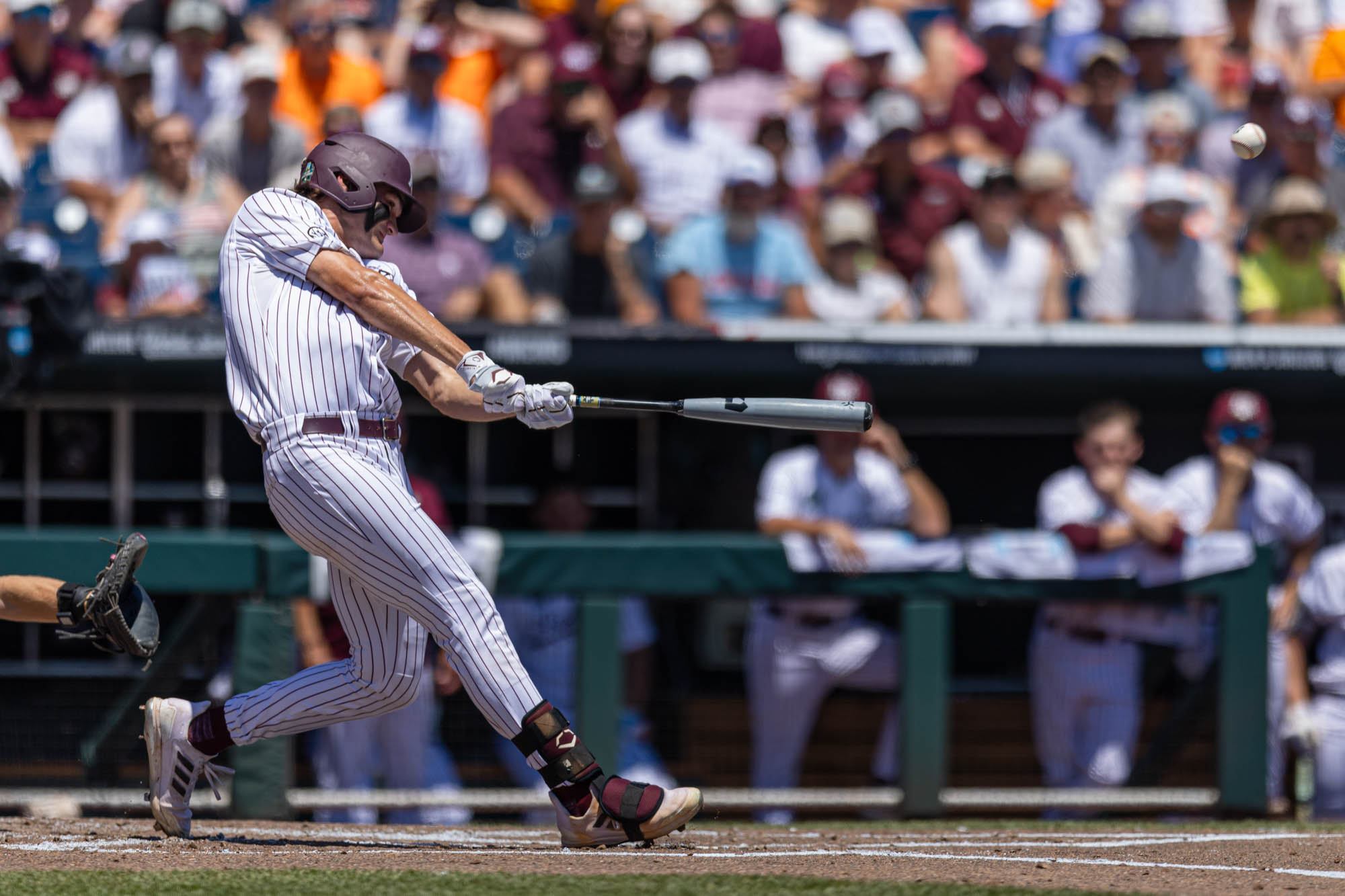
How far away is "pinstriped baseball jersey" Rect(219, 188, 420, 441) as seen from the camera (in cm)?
394

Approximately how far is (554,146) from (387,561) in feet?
14.0

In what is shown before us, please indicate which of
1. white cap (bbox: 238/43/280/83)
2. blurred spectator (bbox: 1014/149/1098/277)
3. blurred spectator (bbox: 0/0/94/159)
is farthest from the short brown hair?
blurred spectator (bbox: 0/0/94/159)

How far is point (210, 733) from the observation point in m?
4.31

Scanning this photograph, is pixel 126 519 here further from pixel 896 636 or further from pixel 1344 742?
pixel 1344 742

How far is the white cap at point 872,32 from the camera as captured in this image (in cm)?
862

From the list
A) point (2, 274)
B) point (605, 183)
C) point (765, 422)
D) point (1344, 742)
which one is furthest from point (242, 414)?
point (1344, 742)

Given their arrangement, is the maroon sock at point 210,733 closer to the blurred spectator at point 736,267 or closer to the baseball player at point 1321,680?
the blurred spectator at point 736,267

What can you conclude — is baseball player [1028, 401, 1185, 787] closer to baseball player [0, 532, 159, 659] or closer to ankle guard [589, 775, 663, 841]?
ankle guard [589, 775, 663, 841]

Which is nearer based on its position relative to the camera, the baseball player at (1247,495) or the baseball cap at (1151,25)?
the baseball player at (1247,495)

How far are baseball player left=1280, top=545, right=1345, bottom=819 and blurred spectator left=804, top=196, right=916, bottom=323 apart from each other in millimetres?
1916

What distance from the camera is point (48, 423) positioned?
7305 mm

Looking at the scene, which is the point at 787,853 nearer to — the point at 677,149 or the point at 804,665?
the point at 804,665

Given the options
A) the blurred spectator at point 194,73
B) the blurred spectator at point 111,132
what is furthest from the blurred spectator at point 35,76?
the blurred spectator at point 194,73

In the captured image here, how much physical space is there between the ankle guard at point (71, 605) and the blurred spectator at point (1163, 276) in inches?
177
